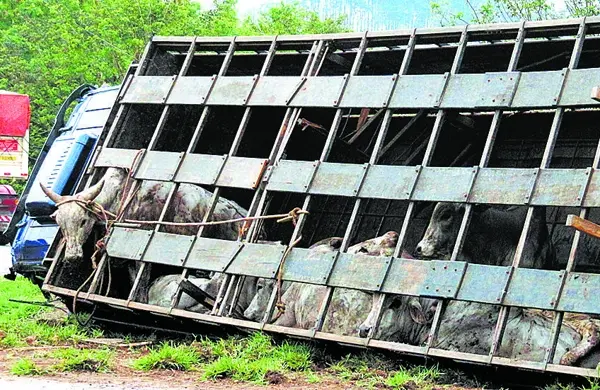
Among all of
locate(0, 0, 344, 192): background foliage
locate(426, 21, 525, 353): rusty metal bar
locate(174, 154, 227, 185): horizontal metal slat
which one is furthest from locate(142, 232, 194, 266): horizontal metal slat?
locate(0, 0, 344, 192): background foliage

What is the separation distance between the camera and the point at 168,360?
8781 mm

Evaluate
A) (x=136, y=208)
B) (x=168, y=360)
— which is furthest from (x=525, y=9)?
(x=168, y=360)

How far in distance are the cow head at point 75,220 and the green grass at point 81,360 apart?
2.08 m

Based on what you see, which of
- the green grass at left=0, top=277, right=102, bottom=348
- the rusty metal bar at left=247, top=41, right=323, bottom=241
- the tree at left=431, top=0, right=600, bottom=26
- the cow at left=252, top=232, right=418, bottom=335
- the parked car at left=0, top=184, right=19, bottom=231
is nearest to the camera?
the cow at left=252, top=232, right=418, bottom=335

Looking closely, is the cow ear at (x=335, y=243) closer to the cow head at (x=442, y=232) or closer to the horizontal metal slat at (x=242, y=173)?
the cow head at (x=442, y=232)

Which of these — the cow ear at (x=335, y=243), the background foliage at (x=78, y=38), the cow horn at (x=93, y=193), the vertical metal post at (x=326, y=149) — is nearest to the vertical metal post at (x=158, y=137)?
the cow horn at (x=93, y=193)

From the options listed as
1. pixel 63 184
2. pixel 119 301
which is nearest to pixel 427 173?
pixel 119 301

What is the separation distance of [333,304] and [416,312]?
Answer: 2.87ft

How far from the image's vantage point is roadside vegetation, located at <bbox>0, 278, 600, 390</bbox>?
808 centimetres

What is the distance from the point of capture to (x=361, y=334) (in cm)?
882

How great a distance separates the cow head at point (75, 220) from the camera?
36.7ft

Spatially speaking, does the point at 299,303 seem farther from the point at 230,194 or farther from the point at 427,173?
the point at 230,194

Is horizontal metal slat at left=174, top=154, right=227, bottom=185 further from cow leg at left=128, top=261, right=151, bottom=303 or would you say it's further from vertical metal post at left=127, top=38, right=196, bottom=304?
cow leg at left=128, top=261, right=151, bottom=303

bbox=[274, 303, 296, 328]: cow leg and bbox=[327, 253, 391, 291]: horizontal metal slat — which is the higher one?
bbox=[327, 253, 391, 291]: horizontal metal slat
